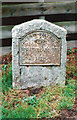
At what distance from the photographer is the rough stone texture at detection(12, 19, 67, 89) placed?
9.16 ft

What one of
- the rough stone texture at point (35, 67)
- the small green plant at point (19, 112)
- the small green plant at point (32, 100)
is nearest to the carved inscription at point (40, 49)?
the rough stone texture at point (35, 67)

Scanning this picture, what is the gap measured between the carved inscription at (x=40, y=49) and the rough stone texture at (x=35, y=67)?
0.05 metres

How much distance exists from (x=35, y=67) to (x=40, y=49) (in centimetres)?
29

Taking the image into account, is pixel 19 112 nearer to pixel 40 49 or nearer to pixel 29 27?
pixel 40 49

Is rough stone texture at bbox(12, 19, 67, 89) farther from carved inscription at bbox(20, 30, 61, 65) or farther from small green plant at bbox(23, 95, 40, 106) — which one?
small green plant at bbox(23, 95, 40, 106)

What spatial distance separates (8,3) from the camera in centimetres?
420

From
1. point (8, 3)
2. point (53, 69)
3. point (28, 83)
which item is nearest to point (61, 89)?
point (53, 69)

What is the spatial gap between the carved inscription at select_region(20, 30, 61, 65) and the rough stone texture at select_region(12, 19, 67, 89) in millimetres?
48

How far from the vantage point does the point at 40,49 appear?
2896mm

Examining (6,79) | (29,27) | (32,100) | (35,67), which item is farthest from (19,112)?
(29,27)

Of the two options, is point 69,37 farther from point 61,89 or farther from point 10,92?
point 10,92

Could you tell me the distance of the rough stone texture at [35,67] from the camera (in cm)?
279

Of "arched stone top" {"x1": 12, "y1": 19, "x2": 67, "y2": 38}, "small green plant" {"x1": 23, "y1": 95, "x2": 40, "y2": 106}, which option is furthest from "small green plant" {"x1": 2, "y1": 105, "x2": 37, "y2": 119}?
"arched stone top" {"x1": 12, "y1": 19, "x2": 67, "y2": 38}

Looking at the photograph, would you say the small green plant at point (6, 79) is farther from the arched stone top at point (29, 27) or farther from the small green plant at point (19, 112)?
the arched stone top at point (29, 27)
